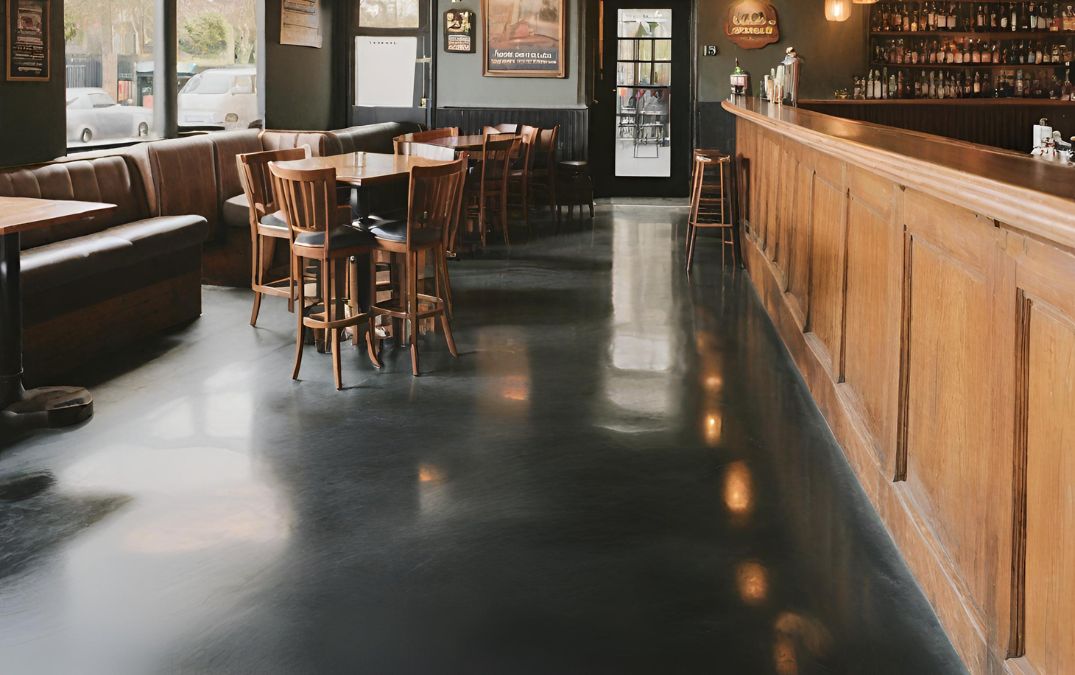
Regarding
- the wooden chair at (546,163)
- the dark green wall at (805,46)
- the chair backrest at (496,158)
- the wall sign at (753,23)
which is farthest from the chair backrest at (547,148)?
the wall sign at (753,23)

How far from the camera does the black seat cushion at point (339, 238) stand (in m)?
4.93

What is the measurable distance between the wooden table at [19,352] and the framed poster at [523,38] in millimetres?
7687

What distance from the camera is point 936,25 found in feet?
35.4

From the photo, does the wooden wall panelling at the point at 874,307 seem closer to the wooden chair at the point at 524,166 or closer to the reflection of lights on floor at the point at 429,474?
the reflection of lights on floor at the point at 429,474

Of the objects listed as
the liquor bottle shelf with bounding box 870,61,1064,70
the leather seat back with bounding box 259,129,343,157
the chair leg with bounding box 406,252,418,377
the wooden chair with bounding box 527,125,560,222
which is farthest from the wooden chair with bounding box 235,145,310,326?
the liquor bottle shelf with bounding box 870,61,1064,70

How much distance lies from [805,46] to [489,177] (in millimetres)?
4212

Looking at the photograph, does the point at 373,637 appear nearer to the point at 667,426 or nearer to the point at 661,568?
the point at 661,568

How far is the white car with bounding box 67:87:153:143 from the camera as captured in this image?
6.95 meters

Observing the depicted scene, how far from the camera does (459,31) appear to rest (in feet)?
37.8

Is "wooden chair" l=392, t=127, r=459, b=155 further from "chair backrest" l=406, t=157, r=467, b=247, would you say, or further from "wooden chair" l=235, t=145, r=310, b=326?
"chair backrest" l=406, t=157, r=467, b=247

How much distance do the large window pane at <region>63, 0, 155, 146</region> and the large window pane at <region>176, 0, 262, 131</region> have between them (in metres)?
0.51

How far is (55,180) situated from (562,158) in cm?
653

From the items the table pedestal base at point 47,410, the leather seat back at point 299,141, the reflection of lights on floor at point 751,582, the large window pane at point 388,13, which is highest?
the large window pane at point 388,13

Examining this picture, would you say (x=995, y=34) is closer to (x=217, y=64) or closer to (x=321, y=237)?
(x=217, y=64)
